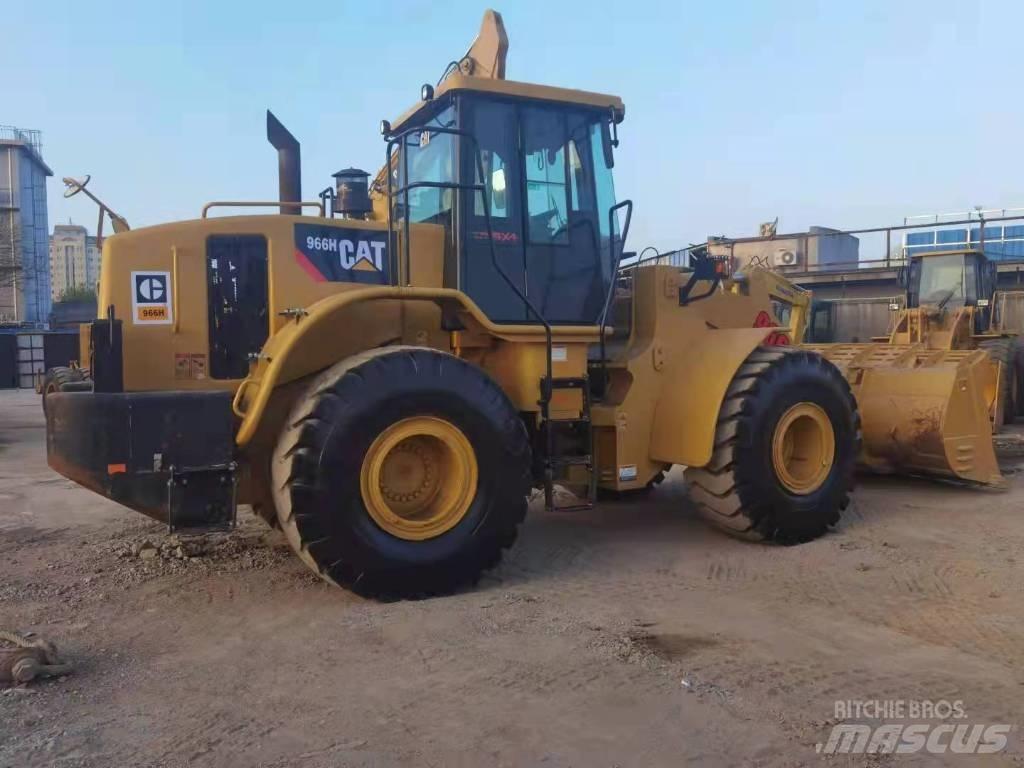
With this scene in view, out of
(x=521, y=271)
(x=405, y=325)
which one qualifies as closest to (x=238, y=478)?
(x=405, y=325)

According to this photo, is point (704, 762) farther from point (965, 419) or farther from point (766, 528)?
point (965, 419)

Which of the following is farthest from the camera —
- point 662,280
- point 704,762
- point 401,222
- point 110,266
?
point 662,280

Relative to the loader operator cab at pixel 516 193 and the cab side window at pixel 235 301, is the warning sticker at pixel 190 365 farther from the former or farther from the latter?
the loader operator cab at pixel 516 193

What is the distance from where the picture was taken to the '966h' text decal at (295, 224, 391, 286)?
4965 mm

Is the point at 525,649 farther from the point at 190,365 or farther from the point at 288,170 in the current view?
the point at 288,170

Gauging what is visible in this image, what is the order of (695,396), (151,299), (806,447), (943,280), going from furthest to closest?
1. (943,280)
2. (806,447)
3. (695,396)
4. (151,299)

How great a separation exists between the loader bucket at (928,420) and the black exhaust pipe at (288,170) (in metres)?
5.41

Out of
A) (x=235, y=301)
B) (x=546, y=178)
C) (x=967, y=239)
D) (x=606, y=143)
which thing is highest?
Result: (x=967, y=239)

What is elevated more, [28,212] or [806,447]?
[28,212]

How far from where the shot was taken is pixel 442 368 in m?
4.61

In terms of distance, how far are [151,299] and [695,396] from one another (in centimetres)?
352

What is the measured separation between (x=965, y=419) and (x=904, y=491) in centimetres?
83

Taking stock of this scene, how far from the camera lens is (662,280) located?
20.0 ft

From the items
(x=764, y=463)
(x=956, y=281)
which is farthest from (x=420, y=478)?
(x=956, y=281)
